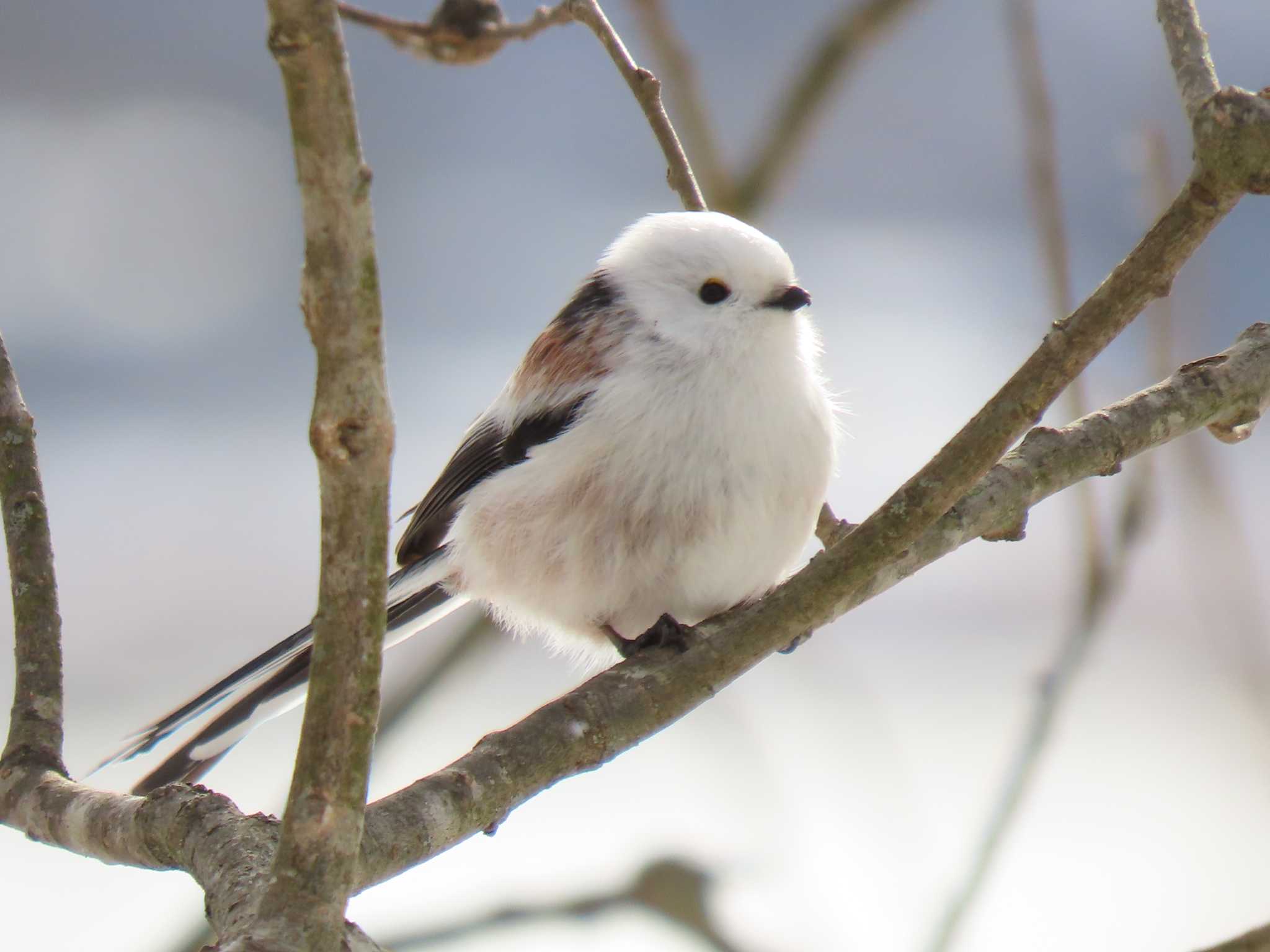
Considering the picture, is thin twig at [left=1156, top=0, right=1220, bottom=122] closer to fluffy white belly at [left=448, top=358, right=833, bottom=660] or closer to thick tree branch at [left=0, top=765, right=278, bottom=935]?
fluffy white belly at [left=448, top=358, right=833, bottom=660]

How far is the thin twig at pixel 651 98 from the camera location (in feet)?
3.30

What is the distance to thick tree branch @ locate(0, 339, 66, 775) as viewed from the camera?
86 cm

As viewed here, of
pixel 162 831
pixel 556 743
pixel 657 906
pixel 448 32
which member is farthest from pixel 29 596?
pixel 448 32

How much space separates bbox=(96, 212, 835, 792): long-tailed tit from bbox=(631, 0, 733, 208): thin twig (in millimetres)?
226

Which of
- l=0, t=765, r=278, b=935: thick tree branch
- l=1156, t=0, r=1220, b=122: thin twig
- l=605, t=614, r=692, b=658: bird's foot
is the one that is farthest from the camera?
l=605, t=614, r=692, b=658: bird's foot

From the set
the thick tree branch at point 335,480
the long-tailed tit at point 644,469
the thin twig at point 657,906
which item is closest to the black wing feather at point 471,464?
the long-tailed tit at point 644,469

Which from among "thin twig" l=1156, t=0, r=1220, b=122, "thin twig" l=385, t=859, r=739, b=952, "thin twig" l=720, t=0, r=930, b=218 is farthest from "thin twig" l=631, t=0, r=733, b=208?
"thin twig" l=385, t=859, r=739, b=952

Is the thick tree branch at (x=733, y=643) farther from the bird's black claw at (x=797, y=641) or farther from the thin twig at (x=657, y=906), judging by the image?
the thin twig at (x=657, y=906)

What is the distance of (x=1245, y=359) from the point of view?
1.05 meters

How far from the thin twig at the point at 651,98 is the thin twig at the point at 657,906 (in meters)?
0.60

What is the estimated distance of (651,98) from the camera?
109 cm

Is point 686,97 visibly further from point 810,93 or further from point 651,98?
point 651,98

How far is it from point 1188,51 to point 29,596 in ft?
2.84

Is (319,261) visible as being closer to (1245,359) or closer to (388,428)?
(388,428)
